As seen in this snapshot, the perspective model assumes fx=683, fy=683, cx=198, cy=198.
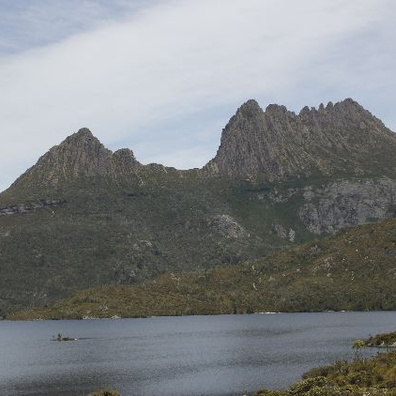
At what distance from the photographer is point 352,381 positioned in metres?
108

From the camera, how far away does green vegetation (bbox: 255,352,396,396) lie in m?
96.2

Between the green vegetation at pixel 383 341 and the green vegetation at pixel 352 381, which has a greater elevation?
the green vegetation at pixel 352 381

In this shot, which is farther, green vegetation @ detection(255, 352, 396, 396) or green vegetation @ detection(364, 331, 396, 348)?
green vegetation @ detection(364, 331, 396, 348)

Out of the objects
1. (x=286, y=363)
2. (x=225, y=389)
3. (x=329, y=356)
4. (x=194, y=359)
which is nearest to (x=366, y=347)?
(x=329, y=356)

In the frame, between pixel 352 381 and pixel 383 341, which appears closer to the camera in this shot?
pixel 352 381

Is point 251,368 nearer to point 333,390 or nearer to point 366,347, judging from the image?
point 366,347

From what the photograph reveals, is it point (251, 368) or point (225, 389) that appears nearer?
point (225, 389)

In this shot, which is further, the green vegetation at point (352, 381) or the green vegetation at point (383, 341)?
the green vegetation at point (383, 341)

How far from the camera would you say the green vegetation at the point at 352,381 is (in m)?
96.2

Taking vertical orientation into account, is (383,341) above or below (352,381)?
below

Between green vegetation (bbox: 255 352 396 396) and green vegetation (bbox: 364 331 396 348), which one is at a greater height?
green vegetation (bbox: 255 352 396 396)

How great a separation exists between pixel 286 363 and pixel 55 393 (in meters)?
59.1

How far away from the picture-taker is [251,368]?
163750 mm

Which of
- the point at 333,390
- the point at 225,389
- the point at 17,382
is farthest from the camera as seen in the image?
the point at 17,382
